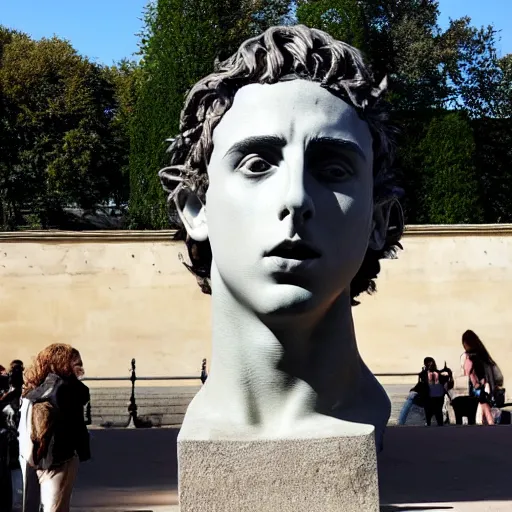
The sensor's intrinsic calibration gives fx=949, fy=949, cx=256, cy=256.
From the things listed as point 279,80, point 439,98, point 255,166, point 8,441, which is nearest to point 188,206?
point 255,166

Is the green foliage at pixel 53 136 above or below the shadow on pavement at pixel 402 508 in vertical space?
above

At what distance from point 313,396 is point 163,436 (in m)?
4.26

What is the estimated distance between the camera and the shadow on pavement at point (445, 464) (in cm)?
489

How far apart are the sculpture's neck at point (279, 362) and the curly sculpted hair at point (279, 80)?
0.45 meters

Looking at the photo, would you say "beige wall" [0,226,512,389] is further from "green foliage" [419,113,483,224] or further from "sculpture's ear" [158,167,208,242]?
"sculpture's ear" [158,167,208,242]

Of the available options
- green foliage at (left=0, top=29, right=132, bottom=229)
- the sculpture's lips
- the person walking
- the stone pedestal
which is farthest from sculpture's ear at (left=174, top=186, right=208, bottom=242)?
green foliage at (left=0, top=29, right=132, bottom=229)

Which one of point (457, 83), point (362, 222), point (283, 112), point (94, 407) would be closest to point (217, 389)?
point (362, 222)

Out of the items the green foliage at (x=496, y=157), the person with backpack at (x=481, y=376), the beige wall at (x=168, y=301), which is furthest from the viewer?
the green foliage at (x=496, y=157)

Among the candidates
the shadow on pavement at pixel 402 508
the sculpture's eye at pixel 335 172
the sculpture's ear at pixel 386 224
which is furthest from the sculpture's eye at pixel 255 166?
the shadow on pavement at pixel 402 508

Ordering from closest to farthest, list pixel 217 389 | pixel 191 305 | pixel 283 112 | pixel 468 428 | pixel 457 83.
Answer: pixel 283 112 → pixel 217 389 → pixel 468 428 → pixel 191 305 → pixel 457 83

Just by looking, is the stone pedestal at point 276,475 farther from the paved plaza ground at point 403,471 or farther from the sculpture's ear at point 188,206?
the sculpture's ear at point 188,206

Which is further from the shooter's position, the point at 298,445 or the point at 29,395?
the point at 29,395

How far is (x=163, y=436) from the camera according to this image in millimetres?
7863

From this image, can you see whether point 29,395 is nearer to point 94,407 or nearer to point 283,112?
point 283,112
